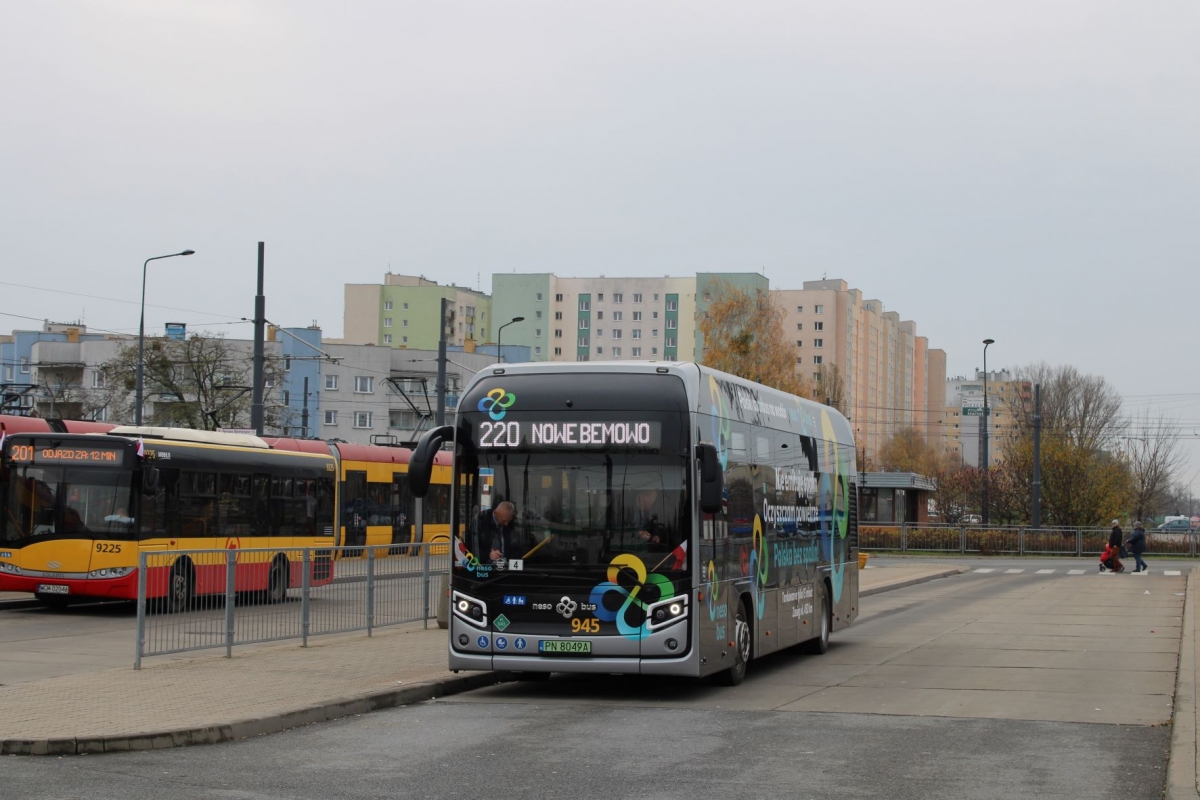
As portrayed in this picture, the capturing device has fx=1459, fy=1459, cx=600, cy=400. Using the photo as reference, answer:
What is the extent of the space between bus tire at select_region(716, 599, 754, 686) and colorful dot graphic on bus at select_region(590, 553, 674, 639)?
1.51 metres

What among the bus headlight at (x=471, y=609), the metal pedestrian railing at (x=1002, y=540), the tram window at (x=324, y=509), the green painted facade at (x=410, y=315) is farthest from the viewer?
the green painted facade at (x=410, y=315)

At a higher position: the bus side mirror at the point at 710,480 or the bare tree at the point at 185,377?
the bare tree at the point at 185,377

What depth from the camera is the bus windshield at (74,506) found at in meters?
21.2

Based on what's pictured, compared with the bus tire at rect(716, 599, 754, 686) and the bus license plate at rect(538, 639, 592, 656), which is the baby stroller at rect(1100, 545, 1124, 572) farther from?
the bus license plate at rect(538, 639, 592, 656)

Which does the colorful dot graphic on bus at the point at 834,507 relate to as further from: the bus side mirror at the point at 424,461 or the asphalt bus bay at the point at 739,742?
the bus side mirror at the point at 424,461

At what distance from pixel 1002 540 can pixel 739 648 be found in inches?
1719

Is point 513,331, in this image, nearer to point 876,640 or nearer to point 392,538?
point 392,538

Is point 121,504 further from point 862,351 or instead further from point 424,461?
point 862,351

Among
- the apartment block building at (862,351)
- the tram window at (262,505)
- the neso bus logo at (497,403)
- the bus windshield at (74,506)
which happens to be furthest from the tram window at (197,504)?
the apartment block building at (862,351)

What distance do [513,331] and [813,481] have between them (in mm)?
128970

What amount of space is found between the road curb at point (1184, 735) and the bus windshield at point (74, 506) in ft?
46.9

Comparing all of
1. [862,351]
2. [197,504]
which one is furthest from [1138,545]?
[862,351]

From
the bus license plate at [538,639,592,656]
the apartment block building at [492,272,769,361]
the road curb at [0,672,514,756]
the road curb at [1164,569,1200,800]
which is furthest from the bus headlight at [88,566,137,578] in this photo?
the apartment block building at [492,272,769,361]

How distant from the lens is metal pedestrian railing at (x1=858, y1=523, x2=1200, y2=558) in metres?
54.7
